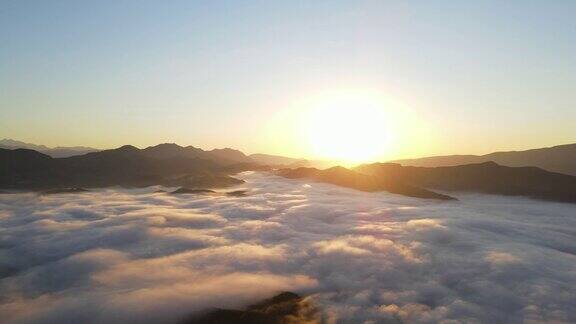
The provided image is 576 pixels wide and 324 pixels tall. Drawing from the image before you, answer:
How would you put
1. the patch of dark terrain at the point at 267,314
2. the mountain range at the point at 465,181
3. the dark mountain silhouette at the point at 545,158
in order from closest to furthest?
the patch of dark terrain at the point at 267,314 → the mountain range at the point at 465,181 → the dark mountain silhouette at the point at 545,158

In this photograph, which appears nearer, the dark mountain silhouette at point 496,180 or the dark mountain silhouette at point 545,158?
the dark mountain silhouette at point 496,180

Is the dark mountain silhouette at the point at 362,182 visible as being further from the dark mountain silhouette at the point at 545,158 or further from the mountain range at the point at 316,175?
the dark mountain silhouette at the point at 545,158

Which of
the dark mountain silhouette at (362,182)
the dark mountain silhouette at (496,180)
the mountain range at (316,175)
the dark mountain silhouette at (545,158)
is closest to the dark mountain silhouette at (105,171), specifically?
the mountain range at (316,175)

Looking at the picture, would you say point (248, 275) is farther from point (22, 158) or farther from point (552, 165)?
point (552, 165)

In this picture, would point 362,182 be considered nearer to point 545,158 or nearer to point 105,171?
point 105,171

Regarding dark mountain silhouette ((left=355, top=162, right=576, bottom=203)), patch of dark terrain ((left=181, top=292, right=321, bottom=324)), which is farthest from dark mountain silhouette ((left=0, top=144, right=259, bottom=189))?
patch of dark terrain ((left=181, top=292, right=321, bottom=324))

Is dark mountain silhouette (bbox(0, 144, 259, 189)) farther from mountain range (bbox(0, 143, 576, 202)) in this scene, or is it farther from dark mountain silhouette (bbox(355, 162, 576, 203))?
dark mountain silhouette (bbox(355, 162, 576, 203))

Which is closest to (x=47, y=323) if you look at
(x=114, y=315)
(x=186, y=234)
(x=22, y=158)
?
(x=114, y=315)
